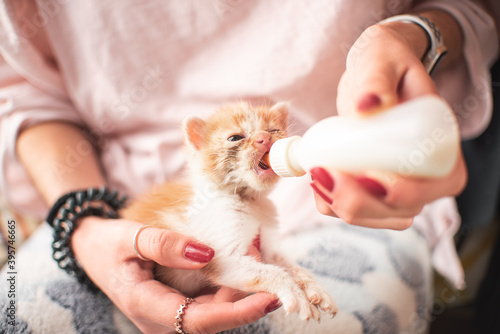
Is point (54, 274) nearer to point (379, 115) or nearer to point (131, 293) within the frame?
point (131, 293)

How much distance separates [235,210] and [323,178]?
154mm

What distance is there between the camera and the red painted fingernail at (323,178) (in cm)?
35

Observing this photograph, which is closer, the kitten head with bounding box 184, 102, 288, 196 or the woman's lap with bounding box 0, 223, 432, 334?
the kitten head with bounding box 184, 102, 288, 196

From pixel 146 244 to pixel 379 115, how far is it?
1.11ft

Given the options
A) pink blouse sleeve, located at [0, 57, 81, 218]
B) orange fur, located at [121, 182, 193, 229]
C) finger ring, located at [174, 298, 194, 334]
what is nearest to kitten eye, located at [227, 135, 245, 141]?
orange fur, located at [121, 182, 193, 229]

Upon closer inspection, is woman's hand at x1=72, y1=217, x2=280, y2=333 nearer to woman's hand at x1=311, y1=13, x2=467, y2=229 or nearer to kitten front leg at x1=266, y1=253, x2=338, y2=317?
kitten front leg at x1=266, y1=253, x2=338, y2=317

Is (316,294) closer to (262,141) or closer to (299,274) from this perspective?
(299,274)

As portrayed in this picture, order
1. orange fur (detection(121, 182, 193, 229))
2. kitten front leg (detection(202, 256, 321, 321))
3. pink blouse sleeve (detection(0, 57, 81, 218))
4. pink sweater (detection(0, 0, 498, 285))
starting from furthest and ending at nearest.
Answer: pink blouse sleeve (detection(0, 57, 81, 218)) → pink sweater (detection(0, 0, 498, 285)) → orange fur (detection(121, 182, 193, 229)) → kitten front leg (detection(202, 256, 321, 321))

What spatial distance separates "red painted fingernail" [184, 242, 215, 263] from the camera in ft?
1.42

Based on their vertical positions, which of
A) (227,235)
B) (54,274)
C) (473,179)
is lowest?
(473,179)

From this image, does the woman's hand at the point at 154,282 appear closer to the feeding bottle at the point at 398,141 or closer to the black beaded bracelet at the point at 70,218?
the black beaded bracelet at the point at 70,218

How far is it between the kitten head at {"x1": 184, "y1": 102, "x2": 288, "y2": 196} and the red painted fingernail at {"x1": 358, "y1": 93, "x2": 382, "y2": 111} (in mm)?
139

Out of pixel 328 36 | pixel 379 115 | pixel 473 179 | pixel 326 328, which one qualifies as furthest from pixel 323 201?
pixel 473 179

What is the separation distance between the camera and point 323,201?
39 centimetres
